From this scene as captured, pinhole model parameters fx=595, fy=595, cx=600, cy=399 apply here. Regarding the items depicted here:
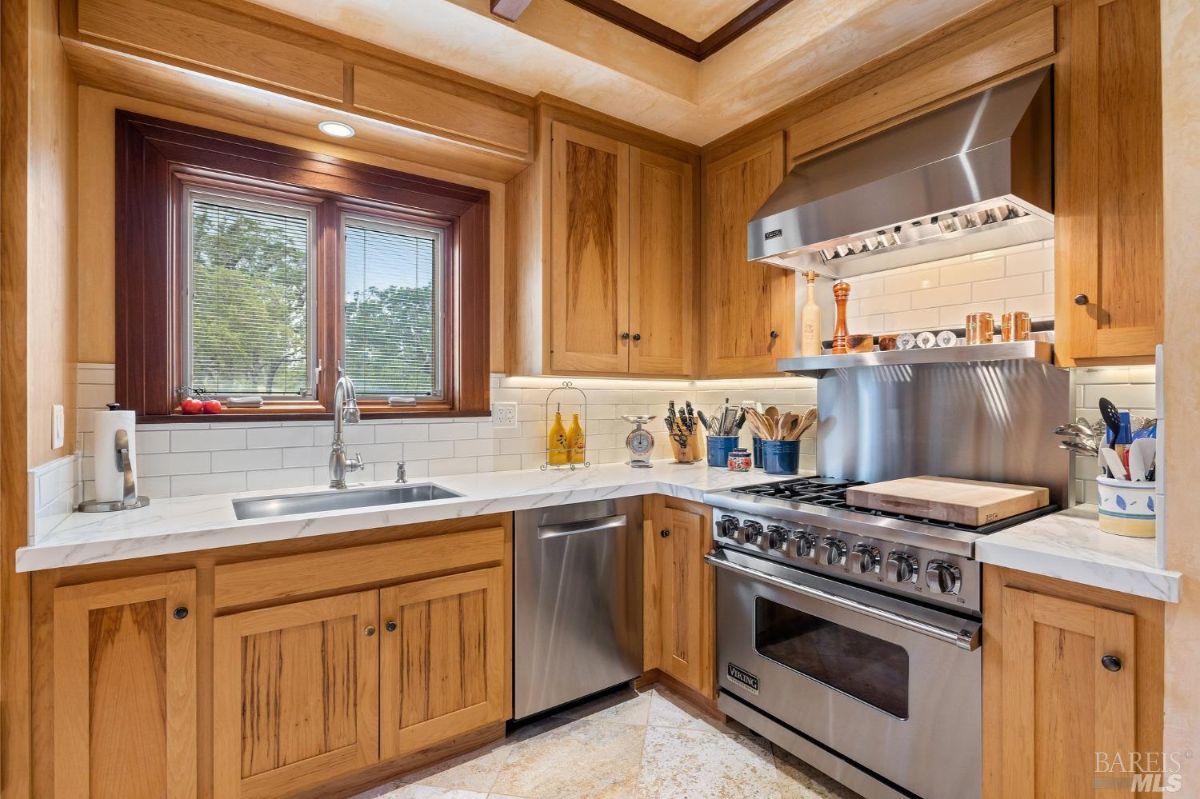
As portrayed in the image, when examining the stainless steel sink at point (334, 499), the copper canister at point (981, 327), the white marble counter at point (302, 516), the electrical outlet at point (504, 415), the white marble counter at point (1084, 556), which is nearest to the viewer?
the white marble counter at point (1084, 556)


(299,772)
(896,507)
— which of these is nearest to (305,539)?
(299,772)

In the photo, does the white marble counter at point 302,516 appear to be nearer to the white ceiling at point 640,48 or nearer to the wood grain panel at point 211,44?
the wood grain panel at point 211,44

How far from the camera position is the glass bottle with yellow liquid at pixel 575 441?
288 centimetres

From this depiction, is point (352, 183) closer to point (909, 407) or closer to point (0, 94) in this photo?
point (0, 94)

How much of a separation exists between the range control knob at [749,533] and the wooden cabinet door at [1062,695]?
0.72 meters

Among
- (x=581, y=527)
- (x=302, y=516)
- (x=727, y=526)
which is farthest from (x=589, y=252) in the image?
(x=302, y=516)

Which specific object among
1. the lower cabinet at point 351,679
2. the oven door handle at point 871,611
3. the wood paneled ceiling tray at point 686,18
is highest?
the wood paneled ceiling tray at point 686,18

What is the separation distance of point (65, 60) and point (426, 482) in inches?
68.5

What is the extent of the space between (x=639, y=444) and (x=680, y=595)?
0.77m

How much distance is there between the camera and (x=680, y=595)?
7.79 ft

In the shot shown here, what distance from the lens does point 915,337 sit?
7.38 feet

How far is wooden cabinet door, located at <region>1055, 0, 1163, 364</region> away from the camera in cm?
155

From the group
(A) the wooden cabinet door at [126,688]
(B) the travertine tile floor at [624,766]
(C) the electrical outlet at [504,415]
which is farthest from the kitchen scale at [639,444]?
(A) the wooden cabinet door at [126,688]

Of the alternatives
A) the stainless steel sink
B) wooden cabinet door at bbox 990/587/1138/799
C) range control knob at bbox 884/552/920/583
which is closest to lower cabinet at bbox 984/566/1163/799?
wooden cabinet door at bbox 990/587/1138/799
